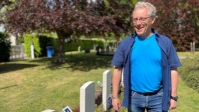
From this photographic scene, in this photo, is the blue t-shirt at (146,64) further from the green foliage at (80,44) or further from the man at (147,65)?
the green foliage at (80,44)

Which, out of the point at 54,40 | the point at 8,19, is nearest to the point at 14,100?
the point at 8,19

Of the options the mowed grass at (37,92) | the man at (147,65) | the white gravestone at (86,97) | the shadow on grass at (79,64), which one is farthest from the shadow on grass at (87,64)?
the man at (147,65)

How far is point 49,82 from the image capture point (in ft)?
27.6

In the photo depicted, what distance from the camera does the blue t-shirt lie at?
7.64 ft

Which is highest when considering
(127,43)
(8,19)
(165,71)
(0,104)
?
(8,19)

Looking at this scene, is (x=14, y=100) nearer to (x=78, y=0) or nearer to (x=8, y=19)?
(x=8, y=19)

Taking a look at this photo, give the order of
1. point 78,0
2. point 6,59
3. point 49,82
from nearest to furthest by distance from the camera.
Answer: point 49,82 < point 78,0 < point 6,59

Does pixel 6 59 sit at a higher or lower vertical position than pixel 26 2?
lower

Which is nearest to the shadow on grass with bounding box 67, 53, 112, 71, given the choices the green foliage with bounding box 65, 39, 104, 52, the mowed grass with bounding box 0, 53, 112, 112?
the mowed grass with bounding box 0, 53, 112, 112

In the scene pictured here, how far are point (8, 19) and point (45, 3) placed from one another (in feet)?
5.85

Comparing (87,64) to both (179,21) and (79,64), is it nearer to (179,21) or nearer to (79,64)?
(79,64)

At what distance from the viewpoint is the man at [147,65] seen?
91.9 inches

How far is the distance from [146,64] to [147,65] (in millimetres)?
14

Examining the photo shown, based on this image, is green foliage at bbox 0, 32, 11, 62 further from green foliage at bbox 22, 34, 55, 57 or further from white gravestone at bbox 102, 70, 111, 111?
white gravestone at bbox 102, 70, 111, 111
